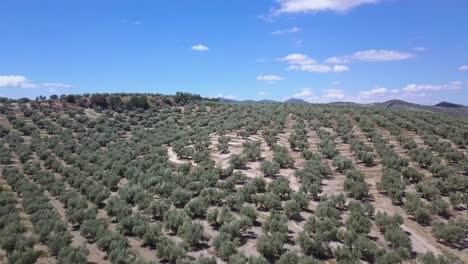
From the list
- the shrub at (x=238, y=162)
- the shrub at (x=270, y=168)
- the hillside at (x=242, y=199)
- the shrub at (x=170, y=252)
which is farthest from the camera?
the shrub at (x=238, y=162)

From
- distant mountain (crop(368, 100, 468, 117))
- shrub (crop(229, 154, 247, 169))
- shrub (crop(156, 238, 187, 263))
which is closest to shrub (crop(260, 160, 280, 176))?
shrub (crop(229, 154, 247, 169))

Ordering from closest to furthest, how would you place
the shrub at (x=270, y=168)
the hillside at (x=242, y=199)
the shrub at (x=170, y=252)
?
the shrub at (x=170, y=252) < the hillside at (x=242, y=199) < the shrub at (x=270, y=168)

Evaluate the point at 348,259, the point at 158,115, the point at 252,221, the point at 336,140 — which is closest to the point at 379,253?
the point at 348,259

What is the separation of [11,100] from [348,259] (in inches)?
2501

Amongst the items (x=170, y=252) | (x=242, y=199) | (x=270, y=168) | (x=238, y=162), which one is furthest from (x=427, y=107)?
(x=170, y=252)

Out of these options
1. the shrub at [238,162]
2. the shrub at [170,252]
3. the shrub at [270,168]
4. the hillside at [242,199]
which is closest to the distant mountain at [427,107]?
the hillside at [242,199]

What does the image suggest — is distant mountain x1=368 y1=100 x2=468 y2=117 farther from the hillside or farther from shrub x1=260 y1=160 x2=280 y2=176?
shrub x1=260 y1=160 x2=280 y2=176

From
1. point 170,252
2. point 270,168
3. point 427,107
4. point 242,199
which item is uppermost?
point 427,107

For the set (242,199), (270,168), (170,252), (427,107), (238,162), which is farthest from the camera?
(427,107)

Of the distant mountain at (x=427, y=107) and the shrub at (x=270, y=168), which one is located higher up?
the distant mountain at (x=427, y=107)

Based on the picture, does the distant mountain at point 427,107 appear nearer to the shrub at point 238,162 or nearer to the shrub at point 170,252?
the shrub at point 238,162

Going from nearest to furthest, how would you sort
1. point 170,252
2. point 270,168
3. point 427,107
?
point 170,252
point 270,168
point 427,107

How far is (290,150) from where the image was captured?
32.0m

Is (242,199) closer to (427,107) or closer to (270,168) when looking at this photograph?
(270,168)
